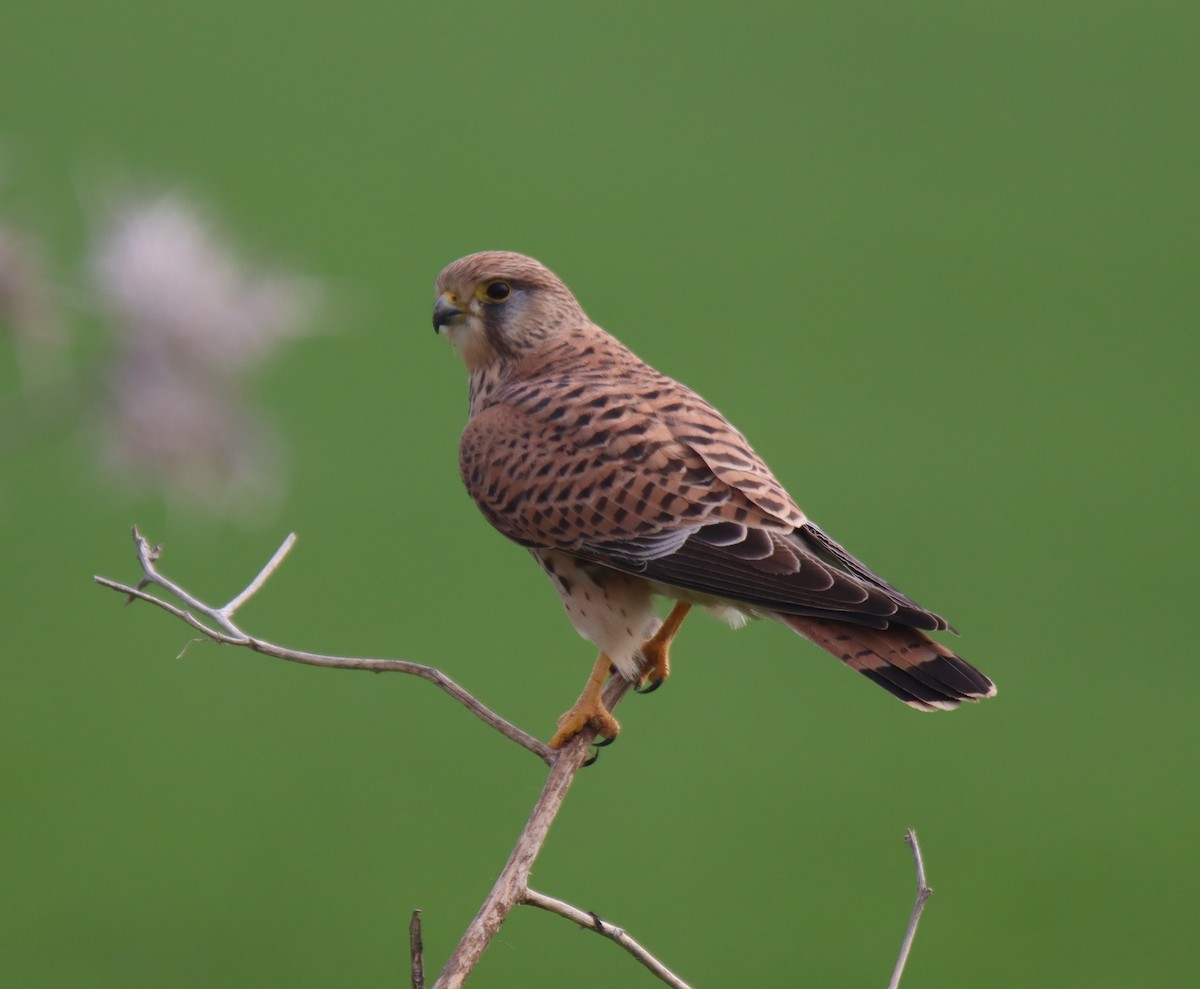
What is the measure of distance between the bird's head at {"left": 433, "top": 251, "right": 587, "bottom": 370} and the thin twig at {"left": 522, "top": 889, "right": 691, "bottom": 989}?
1398 millimetres

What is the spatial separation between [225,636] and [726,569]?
2.95 ft

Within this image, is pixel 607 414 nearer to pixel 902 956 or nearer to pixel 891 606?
pixel 891 606

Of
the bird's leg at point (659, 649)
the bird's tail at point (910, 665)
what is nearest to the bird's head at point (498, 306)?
the bird's leg at point (659, 649)

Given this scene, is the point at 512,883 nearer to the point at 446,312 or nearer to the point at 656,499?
the point at 656,499

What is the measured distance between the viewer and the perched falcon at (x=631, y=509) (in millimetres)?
1994

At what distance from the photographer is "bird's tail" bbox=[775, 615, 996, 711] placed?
1.80 meters

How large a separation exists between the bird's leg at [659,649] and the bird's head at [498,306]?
57cm

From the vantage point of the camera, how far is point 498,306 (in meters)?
2.56

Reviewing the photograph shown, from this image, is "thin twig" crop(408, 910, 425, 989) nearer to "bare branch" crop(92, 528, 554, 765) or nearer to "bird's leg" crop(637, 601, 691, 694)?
"bare branch" crop(92, 528, 554, 765)

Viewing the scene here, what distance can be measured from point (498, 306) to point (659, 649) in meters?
0.68

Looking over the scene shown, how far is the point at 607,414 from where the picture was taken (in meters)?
2.32

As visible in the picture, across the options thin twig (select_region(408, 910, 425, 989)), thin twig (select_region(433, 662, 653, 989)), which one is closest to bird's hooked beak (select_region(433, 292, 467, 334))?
thin twig (select_region(433, 662, 653, 989))

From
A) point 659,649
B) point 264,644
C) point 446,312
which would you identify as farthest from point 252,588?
point 446,312

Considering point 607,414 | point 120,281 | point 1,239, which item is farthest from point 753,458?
point 1,239
